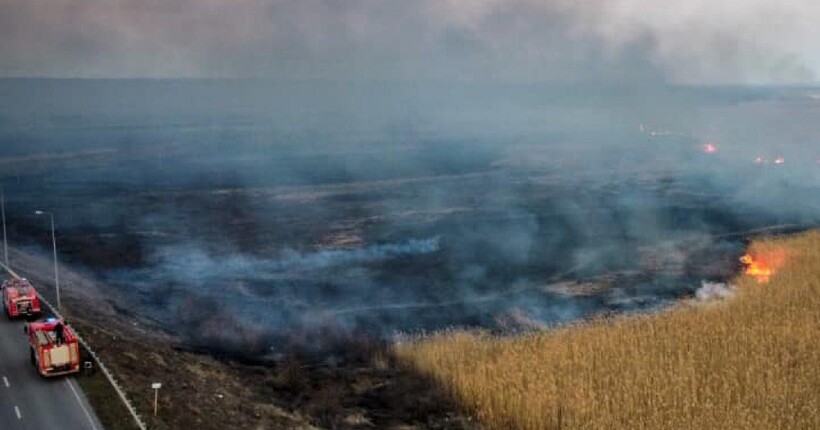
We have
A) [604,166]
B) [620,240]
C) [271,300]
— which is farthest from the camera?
[604,166]

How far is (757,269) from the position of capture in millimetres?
80812

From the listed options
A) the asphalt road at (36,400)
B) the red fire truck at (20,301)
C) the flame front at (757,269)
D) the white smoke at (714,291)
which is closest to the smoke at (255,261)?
the red fire truck at (20,301)

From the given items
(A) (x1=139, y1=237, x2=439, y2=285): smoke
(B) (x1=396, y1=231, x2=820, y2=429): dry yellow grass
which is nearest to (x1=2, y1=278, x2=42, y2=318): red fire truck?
(A) (x1=139, y1=237, x2=439, y2=285): smoke

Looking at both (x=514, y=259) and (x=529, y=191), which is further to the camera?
(x=529, y=191)

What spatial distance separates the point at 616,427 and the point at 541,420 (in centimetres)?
440

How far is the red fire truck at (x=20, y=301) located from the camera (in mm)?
52625

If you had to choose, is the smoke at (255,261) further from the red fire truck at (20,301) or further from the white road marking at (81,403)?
the white road marking at (81,403)

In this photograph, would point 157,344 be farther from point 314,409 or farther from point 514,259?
point 514,259

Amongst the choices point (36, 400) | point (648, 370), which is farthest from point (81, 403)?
point (648, 370)

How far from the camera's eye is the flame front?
74.0 metres

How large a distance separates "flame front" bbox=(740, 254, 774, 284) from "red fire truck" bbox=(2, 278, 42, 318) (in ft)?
206

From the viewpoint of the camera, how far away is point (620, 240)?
99500mm

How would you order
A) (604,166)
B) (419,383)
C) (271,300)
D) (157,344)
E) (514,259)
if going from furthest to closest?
(604,166), (514,259), (271,300), (157,344), (419,383)

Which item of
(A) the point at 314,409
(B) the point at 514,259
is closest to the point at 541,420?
(A) the point at 314,409
